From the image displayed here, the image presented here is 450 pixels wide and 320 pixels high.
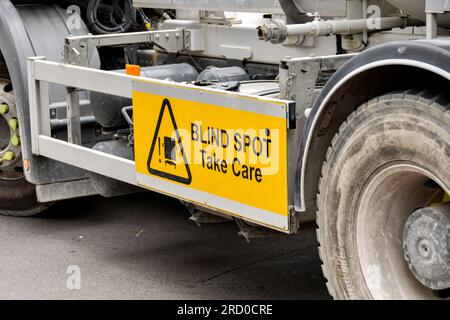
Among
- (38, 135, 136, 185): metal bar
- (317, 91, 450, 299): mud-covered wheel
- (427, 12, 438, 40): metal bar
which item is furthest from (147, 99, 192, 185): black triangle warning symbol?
(427, 12, 438, 40): metal bar

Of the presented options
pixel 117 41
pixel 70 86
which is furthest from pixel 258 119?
pixel 117 41

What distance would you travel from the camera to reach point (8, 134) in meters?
6.71

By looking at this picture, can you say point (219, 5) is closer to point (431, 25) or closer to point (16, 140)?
point (16, 140)

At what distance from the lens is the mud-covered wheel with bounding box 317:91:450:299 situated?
144 inches

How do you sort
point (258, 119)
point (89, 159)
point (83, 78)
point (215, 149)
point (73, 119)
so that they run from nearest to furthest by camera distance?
point (258, 119) < point (215, 149) < point (83, 78) < point (89, 159) < point (73, 119)

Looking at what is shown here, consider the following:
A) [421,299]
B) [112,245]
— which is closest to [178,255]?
[112,245]

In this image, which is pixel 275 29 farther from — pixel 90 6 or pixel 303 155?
pixel 90 6

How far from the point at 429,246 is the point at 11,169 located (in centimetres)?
377

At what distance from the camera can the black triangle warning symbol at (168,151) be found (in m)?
4.83

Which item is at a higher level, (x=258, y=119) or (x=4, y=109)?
(x=258, y=119)

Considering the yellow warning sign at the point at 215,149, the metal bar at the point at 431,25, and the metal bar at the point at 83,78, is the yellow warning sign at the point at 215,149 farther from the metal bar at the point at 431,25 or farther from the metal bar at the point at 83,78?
the metal bar at the point at 431,25

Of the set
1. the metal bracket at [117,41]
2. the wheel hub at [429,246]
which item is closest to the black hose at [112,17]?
the metal bracket at [117,41]

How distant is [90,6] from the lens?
21.8ft
